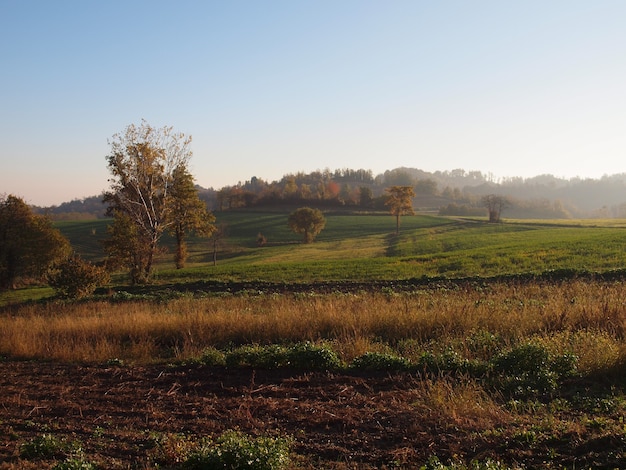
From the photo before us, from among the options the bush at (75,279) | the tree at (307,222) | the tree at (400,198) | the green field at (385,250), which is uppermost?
the tree at (400,198)

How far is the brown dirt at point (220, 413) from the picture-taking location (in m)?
4.96

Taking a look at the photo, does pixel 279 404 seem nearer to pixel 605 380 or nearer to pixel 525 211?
pixel 605 380

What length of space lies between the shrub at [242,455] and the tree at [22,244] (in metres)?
44.9

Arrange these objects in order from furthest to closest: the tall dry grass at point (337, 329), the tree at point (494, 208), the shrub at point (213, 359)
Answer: the tree at point (494, 208) → the tall dry grass at point (337, 329) → the shrub at point (213, 359)

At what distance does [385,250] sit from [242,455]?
5017 cm

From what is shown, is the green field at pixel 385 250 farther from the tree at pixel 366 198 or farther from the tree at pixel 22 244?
the tree at pixel 22 244

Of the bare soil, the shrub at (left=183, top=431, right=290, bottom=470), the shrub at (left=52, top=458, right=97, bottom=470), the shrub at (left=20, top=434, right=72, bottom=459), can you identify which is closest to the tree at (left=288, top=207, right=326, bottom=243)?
the bare soil

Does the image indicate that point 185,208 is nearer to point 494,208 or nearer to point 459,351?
point 459,351

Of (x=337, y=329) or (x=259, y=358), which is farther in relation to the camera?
(x=337, y=329)

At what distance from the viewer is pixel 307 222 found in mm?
69938

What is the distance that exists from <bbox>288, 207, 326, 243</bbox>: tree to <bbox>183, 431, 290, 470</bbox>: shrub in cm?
6516

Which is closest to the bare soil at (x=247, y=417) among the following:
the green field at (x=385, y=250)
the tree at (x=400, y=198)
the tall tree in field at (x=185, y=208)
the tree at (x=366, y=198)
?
the green field at (x=385, y=250)

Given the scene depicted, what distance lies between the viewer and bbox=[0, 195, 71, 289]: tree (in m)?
43.1

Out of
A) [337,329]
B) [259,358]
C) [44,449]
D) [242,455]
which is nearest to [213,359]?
[259,358]
